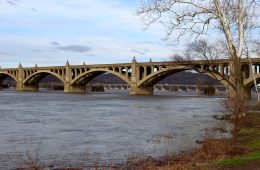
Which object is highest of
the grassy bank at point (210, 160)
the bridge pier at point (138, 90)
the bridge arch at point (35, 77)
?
the bridge arch at point (35, 77)

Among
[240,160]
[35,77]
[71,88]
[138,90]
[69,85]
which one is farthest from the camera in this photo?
[35,77]

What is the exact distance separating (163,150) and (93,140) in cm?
521

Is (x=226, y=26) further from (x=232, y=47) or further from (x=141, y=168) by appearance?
(x=141, y=168)

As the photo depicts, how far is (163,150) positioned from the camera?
2033cm

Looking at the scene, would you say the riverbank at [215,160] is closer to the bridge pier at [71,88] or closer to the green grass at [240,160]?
the green grass at [240,160]

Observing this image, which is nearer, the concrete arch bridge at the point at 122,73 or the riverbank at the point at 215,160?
the riverbank at the point at 215,160

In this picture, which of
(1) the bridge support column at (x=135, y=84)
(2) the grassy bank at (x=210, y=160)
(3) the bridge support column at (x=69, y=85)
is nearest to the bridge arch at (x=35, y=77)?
(3) the bridge support column at (x=69, y=85)

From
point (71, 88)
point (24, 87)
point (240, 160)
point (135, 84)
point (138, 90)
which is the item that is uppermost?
point (135, 84)

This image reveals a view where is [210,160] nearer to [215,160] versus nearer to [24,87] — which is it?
[215,160]

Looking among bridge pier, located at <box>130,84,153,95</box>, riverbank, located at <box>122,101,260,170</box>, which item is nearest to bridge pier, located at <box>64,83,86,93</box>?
bridge pier, located at <box>130,84,153,95</box>

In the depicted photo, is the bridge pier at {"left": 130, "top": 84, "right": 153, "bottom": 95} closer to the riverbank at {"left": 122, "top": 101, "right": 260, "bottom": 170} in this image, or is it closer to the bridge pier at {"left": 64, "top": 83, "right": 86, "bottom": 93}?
the bridge pier at {"left": 64, "top": 83, "right": 86, "bottom": 93}

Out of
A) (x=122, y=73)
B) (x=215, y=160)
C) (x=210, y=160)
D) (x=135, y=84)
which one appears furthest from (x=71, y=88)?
(x=215, y=160)

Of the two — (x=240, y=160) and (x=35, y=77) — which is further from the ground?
(x=35, y=77)

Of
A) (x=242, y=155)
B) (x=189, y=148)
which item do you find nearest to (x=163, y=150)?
(x=189, y=148)
